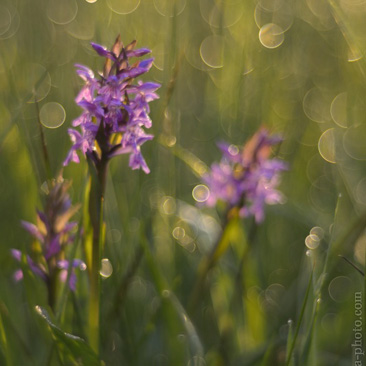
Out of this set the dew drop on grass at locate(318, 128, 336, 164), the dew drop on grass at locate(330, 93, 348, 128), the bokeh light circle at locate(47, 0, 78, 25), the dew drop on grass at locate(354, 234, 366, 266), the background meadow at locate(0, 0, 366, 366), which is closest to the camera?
the background meadow at locate(0, 0, 366, 366)

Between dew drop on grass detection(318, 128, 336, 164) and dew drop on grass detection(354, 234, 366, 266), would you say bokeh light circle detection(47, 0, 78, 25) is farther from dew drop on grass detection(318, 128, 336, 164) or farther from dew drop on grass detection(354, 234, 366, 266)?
dew drop on grass detection(354, 234, 366, 266)

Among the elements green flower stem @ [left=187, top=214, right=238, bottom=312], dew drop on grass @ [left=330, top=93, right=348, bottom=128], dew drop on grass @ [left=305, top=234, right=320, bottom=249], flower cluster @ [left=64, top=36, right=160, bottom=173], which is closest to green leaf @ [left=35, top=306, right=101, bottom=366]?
flower cluster @ [left=64, top=36, right=160, bottom=173]

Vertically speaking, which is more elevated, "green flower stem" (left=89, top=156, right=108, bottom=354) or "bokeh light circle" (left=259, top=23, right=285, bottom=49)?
"bokeh light circle" (left=259, top=23, right=285, bottom=49)

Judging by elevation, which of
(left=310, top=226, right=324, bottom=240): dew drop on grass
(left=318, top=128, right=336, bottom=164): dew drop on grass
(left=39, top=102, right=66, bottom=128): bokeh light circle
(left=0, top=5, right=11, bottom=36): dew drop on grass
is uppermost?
(left=0, top=5, right=11, bottom=36): dew drop on grass

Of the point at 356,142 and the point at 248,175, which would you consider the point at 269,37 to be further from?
the point at 248,175

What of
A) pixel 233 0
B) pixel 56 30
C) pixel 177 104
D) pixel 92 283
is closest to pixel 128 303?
pixel 92 283

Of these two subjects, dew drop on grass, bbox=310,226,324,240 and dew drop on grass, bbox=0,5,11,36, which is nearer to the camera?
dew drop on grass, bbox=310,226,324,240
